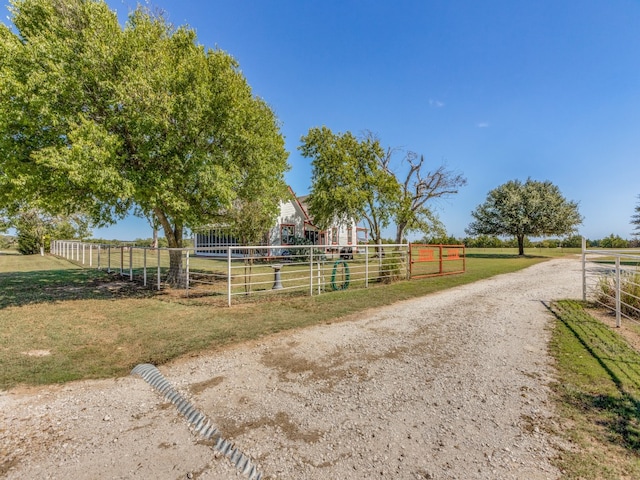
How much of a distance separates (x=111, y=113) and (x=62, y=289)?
6.40 m

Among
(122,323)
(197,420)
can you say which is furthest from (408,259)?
(197,420)

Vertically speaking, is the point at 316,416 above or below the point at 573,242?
below

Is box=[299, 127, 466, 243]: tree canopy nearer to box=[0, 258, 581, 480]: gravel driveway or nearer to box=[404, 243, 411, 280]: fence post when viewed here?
box=[404, 243, 411, 280]: fence post

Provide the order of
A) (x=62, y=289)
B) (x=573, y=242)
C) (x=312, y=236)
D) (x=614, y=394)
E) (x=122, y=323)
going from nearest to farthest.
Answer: (x=614, y=394), (x=122, y=323), (x=62, y=289), (x=312, y=236), (x=573, y=242)

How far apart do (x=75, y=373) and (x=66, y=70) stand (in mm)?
6884

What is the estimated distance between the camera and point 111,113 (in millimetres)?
7477

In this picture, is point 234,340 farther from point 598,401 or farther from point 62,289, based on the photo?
point 62,289

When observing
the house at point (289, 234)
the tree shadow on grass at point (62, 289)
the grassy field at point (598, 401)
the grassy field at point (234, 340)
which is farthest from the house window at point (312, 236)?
the grassy field at point (598, 401)

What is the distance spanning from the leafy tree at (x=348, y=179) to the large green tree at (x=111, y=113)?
12738 millimetres

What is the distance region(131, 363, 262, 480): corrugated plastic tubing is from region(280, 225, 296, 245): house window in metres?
19.2

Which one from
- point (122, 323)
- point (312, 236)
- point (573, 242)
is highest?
point (312, 236)

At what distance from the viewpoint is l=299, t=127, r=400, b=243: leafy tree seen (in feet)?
70.8

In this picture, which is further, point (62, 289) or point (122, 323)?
point (62, 289)

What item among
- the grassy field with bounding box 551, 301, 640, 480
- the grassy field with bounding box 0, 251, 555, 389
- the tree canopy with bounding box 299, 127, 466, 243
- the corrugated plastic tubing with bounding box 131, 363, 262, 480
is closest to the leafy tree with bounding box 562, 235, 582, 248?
the tree canopy with bounding box 299, 127, 466, 243
